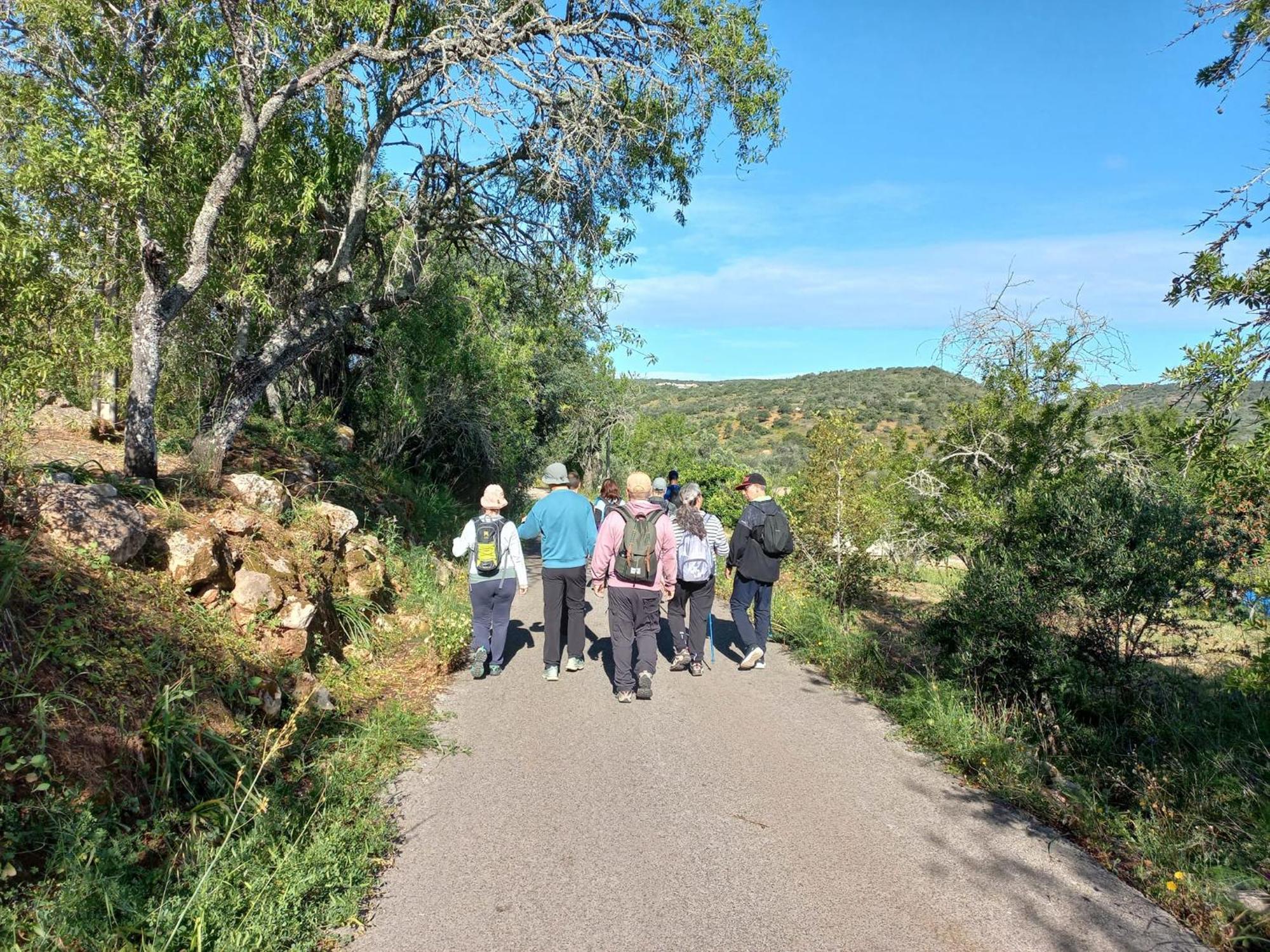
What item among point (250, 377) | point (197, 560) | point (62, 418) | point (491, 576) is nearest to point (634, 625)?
point (491, 576)

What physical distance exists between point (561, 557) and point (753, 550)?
2012mm

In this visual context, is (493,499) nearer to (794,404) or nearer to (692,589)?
(692,589)

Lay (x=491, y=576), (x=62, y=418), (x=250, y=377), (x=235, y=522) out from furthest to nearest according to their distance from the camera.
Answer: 1. (x=62, y=418)
2. (x=250, y=377)
3. (x=491, y=576)
4. (x=235, y=522)

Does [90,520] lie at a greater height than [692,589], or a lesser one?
greater

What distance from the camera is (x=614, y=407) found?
80.0 feet

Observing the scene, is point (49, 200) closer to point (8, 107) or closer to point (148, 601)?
point (8, 107)

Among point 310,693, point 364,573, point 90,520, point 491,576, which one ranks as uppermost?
point 90,520

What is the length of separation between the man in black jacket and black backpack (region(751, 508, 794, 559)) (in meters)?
0.06

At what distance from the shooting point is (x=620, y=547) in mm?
6414

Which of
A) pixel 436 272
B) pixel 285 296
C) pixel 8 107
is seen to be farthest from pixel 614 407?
pixel 8 107

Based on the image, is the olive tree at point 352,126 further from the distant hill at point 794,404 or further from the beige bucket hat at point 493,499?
the distant hill at point 794,404

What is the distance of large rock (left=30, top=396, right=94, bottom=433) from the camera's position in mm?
8070

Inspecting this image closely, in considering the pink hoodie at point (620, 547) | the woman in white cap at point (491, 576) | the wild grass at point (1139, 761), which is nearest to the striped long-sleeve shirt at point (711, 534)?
the pink hoodie at point (620, 547)

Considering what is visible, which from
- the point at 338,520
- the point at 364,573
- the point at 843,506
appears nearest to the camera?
the point at 364,573
